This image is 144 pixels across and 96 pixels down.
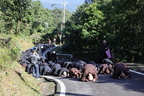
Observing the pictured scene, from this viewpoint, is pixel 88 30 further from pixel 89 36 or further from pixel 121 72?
pixel 121 72

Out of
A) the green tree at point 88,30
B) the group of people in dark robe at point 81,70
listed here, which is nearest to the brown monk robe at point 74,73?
the group of people in dark robe at point 81,70

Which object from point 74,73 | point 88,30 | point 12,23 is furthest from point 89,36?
point 74,73

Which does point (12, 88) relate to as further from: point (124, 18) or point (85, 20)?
point (85, 20)

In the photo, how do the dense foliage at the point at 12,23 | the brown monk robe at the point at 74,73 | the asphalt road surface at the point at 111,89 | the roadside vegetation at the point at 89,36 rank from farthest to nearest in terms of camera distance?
1. the brown monk robe at the point at 74,73
2. the dense foliage at the point at 12,23
3. the roadside vegetation at the point at 89,36
4. the asphalt road surface at the point at 111,89

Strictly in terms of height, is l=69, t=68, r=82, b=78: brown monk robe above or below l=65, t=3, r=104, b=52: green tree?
below

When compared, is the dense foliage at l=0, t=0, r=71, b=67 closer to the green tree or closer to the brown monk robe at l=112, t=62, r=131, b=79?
the brown monk robe at l=112, t=62, r=131, b=79

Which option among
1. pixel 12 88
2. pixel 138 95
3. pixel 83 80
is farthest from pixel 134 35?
pixel 12 88

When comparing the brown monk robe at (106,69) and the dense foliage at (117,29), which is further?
the dense foliage at (117,29)

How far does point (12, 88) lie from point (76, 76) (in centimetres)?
471

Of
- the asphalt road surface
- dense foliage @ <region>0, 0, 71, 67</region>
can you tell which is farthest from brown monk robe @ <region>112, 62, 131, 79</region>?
dense foliage @ <region>0, 0, 71, 67</region>

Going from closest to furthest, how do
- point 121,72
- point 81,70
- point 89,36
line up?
point 121,72, point 81,70, point 89,36

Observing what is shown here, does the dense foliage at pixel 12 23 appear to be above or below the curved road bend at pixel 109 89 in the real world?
above

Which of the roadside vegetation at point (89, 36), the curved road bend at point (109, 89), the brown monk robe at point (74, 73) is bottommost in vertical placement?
the curved road bend at point (109, 89)

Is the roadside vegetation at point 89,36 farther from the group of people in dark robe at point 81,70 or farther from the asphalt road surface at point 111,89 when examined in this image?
the asphalt road surface at point 111,89
